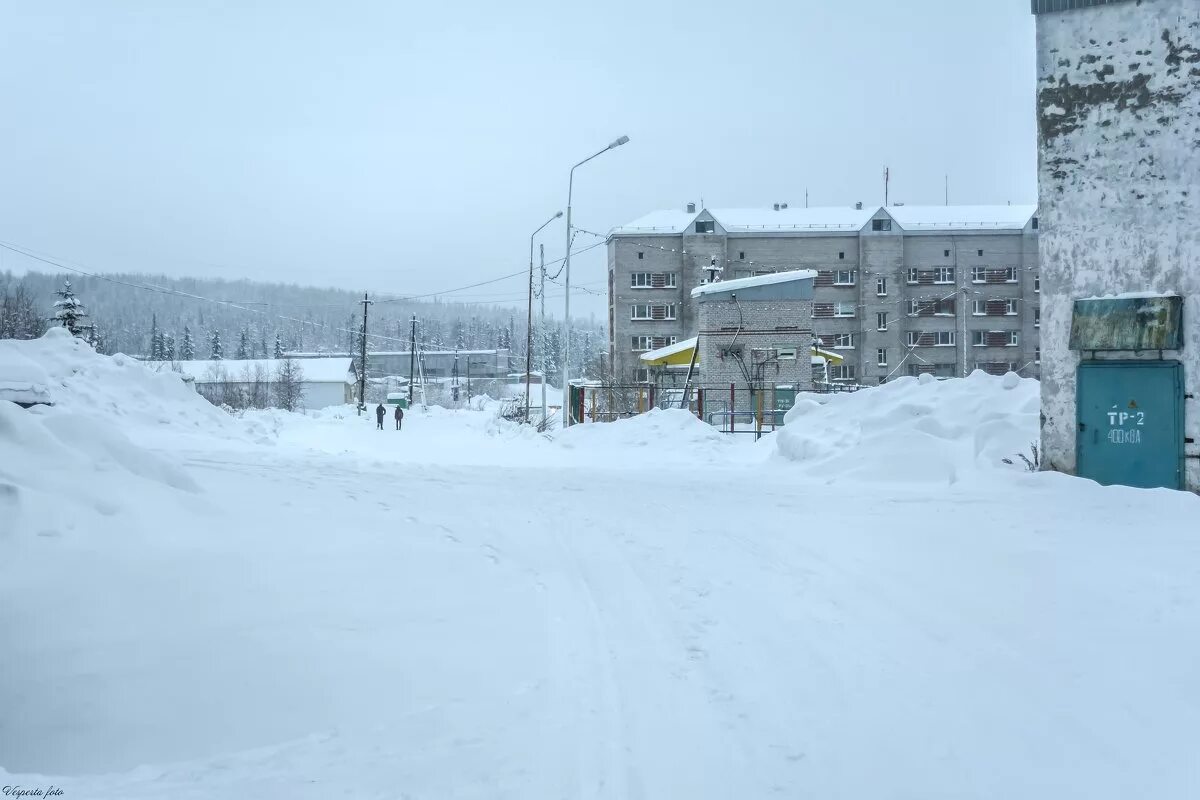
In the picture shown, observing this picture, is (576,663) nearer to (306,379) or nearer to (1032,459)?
(1032,459)

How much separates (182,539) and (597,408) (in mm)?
25398

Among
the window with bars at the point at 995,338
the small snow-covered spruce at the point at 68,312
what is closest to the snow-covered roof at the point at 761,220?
the window with bars at the point at 995,338

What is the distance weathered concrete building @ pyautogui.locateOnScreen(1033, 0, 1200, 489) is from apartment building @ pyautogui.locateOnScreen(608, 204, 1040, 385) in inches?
2093

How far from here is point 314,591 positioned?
620 cm

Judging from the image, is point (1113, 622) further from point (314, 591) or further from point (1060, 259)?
point (1060, 259)

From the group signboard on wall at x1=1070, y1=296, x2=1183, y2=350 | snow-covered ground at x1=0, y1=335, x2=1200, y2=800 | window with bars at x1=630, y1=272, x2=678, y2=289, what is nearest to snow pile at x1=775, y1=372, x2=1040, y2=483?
signboard on wall at x1=1070, y1=296, x2=1183, y2=350

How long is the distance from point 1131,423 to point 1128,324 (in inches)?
50.2

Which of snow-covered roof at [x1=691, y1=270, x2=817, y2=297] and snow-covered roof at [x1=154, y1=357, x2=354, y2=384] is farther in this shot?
snow-covered roof at [x1=154, y1=357, x2=354, y2=384]

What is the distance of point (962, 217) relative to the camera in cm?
6825

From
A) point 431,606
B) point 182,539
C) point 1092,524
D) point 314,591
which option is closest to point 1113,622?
point 1092,524

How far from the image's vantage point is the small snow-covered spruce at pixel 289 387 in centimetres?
7062

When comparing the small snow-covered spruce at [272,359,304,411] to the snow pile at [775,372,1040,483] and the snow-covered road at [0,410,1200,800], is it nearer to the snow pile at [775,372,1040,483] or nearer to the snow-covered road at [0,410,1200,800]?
the snow pile at [775,372,1040,483]

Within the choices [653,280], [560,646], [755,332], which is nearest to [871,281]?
[653,280]

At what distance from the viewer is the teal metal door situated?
38.2ft
